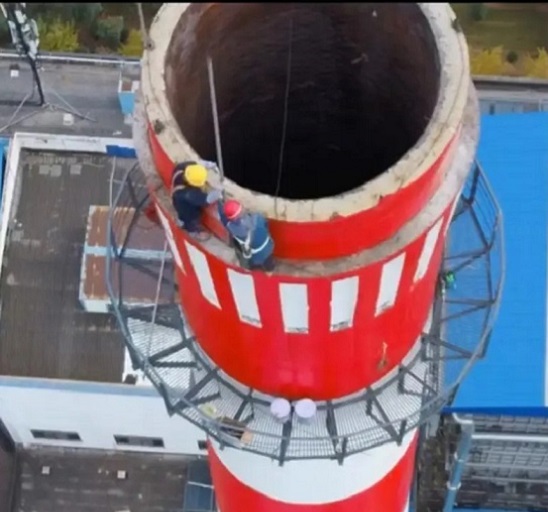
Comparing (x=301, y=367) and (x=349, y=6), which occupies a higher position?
(x=349, y=6)

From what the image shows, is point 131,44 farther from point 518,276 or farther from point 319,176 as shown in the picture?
point 319,176

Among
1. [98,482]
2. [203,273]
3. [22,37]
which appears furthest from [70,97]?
[203,273]

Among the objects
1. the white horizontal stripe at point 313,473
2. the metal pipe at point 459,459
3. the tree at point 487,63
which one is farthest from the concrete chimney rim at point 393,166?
the tree at point 487,63

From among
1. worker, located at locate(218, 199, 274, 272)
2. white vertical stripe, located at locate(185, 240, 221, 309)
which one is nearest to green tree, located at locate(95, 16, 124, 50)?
white vertical stripe, located at locate(185, 240, 221, 309)

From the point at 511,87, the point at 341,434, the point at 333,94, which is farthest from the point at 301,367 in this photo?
the point at 511,87

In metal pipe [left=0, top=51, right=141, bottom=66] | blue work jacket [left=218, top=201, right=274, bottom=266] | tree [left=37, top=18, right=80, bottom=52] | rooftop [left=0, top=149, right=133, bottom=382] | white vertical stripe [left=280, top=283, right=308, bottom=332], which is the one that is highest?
blue work jacket [left=218, top=201, right=274, bottom=266]

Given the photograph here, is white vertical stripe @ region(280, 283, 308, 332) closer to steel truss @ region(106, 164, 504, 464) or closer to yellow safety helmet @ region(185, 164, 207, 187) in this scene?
yellow safety helmet @ region(185, 164, 207, 187)

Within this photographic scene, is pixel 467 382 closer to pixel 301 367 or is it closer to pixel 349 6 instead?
pixel 301 367
